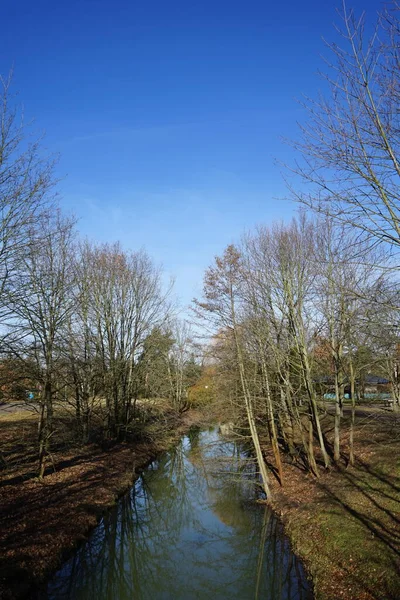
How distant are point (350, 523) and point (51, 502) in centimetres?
880

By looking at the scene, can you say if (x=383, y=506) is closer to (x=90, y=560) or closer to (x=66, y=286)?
(x=90, y=560)

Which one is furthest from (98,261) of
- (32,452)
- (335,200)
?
(335,200)

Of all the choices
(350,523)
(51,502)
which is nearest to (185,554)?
(51,502)

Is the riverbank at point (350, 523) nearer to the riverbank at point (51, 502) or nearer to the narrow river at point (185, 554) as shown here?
the narrow river at point (185, 554)

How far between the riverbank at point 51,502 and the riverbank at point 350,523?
6115 millimetres

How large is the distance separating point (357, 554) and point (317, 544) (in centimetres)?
148

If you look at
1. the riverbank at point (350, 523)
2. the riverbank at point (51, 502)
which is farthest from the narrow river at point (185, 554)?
the riverbank at point (350, 523)

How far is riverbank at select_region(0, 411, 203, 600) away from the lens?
356 inches

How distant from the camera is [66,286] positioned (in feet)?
49.5

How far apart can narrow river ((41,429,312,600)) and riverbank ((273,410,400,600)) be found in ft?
1.86

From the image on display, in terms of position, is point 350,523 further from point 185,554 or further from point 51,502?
point 51,502

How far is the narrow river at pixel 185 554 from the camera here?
928 cm

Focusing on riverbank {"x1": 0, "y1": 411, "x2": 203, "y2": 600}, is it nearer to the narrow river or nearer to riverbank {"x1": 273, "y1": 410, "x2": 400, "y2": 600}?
the narrow river

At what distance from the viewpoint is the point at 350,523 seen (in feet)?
32.9
